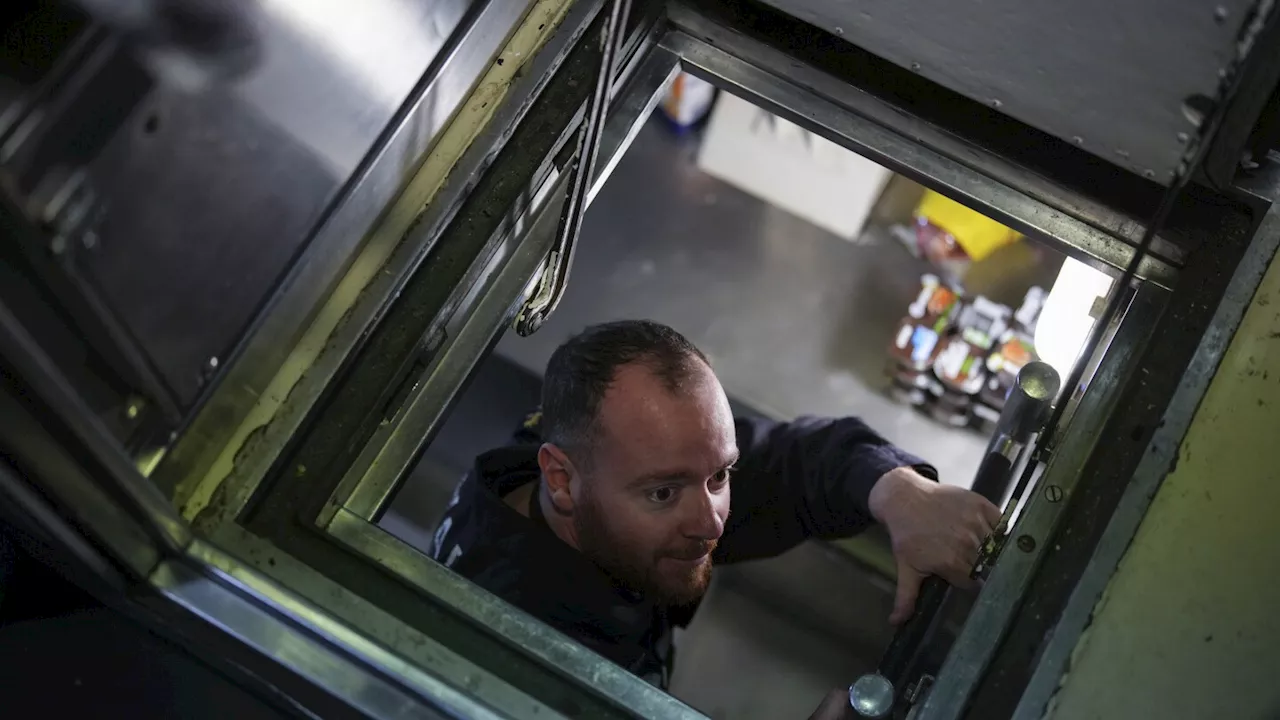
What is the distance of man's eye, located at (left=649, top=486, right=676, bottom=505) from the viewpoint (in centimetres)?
118

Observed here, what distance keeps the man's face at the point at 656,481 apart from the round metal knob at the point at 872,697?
1.08 ft

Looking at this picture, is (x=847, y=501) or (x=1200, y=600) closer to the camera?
(x=1200, y=600)

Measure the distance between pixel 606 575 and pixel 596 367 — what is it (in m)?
0.26

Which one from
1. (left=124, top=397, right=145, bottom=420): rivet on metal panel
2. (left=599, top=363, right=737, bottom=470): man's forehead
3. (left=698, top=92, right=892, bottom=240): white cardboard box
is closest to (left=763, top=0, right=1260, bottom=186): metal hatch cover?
(left=599, top=363, right=737, bottom=470): man's forehead

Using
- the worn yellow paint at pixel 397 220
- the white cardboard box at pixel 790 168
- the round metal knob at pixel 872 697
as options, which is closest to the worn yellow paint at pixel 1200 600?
the round metal knob at pixel 872 697

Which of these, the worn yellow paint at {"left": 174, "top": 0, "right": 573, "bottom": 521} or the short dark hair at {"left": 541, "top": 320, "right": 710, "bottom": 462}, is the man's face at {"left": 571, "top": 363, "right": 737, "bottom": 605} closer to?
the short dark hair at {"left": 541, "top": 320, "right": 710, "bottom": 462}

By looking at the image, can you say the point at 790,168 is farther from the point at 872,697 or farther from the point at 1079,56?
the point at 872,697

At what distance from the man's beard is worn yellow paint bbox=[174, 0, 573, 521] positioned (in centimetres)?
46

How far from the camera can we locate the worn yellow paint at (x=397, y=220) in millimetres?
832

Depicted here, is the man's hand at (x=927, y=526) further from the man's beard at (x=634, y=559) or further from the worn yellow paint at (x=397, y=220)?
the worn yellow paint at (x=397, y=220)

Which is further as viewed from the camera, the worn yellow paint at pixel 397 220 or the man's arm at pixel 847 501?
the man's arm at pixel 847 501

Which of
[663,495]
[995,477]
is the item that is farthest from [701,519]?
[995,477]

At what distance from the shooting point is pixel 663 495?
46.8 inches

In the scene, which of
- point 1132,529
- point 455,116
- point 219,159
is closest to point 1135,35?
point 1132,529
